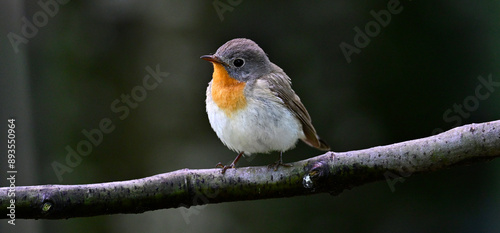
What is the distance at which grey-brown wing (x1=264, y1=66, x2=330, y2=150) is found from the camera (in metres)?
3.70

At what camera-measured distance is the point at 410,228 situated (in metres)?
4.55

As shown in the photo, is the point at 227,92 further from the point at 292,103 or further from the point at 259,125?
the point at 292,103

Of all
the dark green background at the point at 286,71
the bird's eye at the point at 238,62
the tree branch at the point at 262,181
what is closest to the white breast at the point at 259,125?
the bird's eye at the point at 238,62

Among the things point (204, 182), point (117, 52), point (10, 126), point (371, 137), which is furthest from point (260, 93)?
point (10, 126)

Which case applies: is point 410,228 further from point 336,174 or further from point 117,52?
point 117,52

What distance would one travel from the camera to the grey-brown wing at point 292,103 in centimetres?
370

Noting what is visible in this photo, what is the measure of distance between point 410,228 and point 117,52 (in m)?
3.10

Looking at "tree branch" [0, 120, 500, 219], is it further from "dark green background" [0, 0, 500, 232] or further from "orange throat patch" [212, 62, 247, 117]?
"dark green background" [0, 0, 500, 232]

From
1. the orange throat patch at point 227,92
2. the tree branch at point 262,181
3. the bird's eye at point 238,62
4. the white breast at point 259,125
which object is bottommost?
the tree branch at point 262,181

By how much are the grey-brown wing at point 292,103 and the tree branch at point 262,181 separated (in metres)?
0.82

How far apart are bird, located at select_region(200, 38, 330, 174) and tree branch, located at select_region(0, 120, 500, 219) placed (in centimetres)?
44

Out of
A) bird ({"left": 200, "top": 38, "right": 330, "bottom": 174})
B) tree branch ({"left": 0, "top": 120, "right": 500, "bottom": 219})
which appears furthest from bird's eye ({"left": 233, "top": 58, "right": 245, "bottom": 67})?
tree branch ({"left": 0, "top": 120, "right": 500, "bottom": 219})

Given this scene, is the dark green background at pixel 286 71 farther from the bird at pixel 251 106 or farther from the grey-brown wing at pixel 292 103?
the bird at pixel 251 106

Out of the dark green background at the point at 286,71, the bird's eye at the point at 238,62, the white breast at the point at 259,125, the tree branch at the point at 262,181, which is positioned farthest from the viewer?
the dark green background at the point at 286,71
